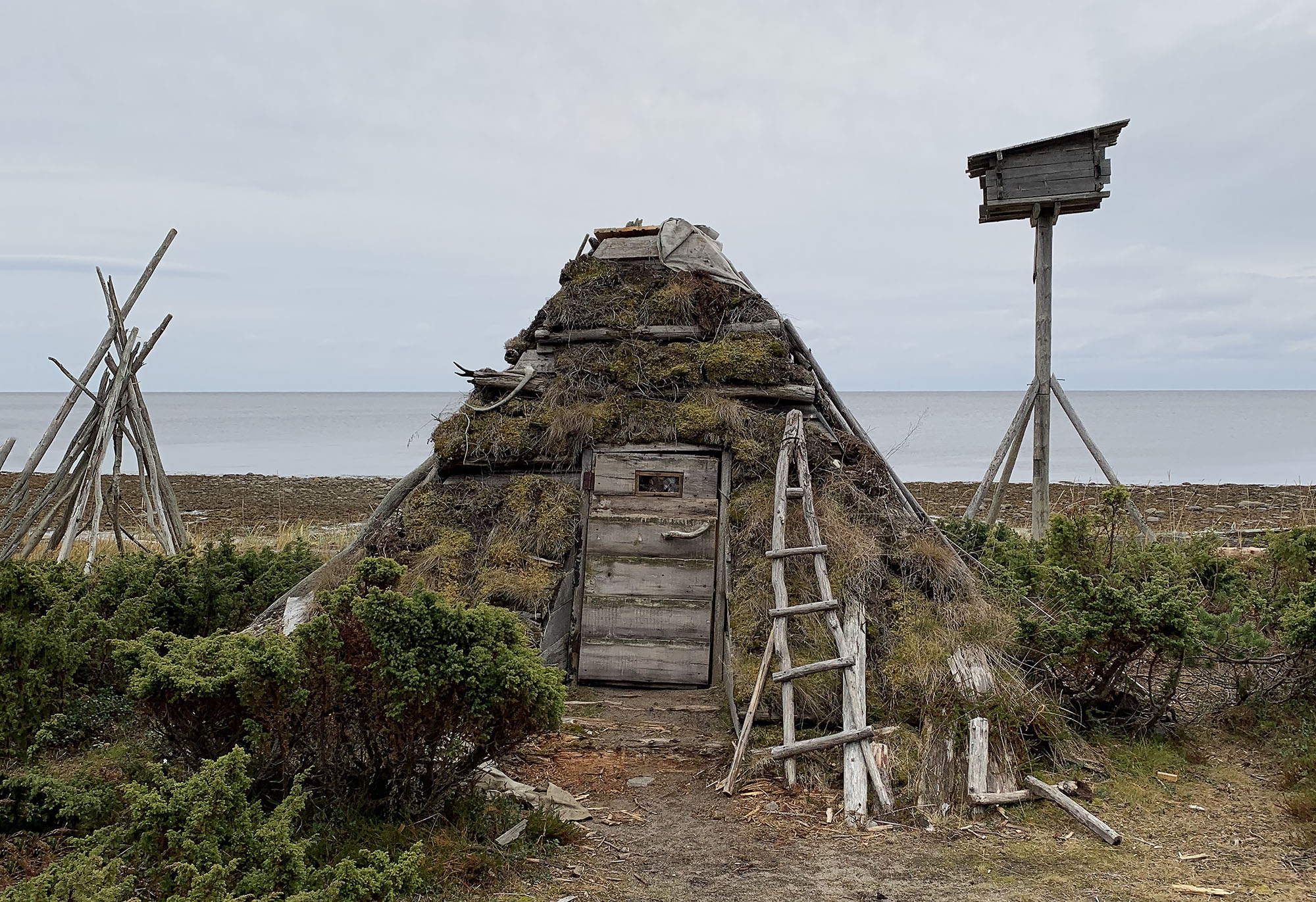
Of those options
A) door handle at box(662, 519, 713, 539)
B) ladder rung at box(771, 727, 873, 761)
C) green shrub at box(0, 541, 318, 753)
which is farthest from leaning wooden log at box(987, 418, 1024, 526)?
green shrub at box(0, 541, 318, 753)

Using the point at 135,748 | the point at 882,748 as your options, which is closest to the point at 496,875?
the point at 882,748

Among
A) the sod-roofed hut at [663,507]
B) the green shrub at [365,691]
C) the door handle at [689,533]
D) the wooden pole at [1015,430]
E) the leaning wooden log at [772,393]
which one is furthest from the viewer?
the wooden pole at [1015,430]

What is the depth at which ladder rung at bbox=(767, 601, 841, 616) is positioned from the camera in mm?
6520

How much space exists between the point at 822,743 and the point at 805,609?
943 millimetres

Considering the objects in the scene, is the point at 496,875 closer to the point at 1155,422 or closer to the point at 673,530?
the point at 673,530

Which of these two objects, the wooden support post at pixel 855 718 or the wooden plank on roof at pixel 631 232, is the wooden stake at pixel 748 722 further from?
the wooden plank on roof at pixel 631 232

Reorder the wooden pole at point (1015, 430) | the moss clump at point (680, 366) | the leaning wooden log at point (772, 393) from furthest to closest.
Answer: the wooden pole at point (1015, 430), the moss clump at point (680, 366), the leaning wooden log at point (772, 393)

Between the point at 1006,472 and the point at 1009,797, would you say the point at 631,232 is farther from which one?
the point at 1009,797

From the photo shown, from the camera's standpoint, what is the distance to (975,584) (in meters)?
7.45

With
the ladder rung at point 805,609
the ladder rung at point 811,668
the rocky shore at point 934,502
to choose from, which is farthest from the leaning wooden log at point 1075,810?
the rocky shore at point 934,502

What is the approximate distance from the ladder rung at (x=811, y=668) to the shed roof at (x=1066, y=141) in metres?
6.03

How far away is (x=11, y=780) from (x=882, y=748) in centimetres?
477

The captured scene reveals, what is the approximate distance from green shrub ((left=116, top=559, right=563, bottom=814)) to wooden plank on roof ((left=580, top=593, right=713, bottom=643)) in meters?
2.73

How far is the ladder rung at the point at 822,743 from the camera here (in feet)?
19.4
